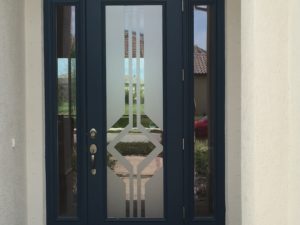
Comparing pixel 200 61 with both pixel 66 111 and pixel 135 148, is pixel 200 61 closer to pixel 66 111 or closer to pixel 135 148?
pixel 135 148

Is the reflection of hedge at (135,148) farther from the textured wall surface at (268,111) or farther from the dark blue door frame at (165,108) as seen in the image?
the textured wall surface at (268,111)

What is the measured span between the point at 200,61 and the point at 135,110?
0.78 metres

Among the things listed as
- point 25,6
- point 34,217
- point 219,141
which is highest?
point 25,6

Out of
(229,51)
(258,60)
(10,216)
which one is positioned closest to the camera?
(258,60)

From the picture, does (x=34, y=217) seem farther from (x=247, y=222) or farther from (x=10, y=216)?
(x=247, y=222)

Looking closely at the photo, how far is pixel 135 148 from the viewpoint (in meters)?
4.69

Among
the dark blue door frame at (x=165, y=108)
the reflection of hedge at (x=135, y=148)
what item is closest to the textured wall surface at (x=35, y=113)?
the dark blue door frame at (x=165, y=108)

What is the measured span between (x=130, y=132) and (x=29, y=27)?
1.39 metres

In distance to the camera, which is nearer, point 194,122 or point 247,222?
point 247,222

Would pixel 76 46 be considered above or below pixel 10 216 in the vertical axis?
above

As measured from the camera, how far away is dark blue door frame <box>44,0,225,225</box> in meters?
4.63

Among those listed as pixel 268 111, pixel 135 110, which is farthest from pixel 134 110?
pixel 268 111

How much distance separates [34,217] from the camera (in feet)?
15.3

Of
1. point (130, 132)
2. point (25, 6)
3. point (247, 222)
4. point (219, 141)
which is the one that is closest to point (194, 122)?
point (219, 141)
